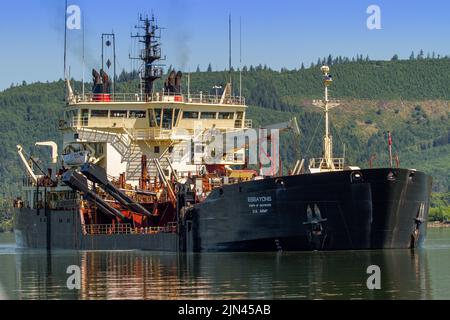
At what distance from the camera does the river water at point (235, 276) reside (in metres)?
40.9

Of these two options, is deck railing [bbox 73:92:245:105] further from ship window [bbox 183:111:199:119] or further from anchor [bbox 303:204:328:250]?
anchor [bbox 303:204:328:250]

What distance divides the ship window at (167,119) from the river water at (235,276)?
10.8 meters

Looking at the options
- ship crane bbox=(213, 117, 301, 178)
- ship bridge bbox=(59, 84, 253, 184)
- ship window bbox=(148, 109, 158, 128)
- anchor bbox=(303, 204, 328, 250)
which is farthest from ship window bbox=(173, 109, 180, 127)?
anchor bbox=(303, 204, 328, 250)

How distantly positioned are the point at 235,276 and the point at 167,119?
25.4 meters

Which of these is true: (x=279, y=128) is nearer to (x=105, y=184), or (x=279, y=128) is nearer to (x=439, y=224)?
(x=105, y=184)

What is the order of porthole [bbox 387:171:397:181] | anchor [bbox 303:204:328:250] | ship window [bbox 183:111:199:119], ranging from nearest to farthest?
porthole [bbox 387:171:397:181]
anchor [bbox 303:204:328:250]
ship window [bbox 183:111:199:119]

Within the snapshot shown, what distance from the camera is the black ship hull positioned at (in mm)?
55500

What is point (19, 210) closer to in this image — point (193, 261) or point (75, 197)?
point (75, 197)

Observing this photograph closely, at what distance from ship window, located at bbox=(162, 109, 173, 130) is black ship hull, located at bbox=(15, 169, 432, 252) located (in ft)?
34.8

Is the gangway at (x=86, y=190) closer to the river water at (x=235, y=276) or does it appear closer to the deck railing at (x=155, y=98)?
the river water at (x=235, y=276)

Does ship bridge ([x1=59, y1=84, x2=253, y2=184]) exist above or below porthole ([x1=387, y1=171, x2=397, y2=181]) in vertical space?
above

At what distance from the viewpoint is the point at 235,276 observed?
46.8 metres

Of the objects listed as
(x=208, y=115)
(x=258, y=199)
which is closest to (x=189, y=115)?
(x=208, y=115)

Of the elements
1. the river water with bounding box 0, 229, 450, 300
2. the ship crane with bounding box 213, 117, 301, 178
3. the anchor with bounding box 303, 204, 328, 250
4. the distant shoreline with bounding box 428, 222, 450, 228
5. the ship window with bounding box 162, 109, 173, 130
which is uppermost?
the ship window with bounding box 162, 109, 173, 130
